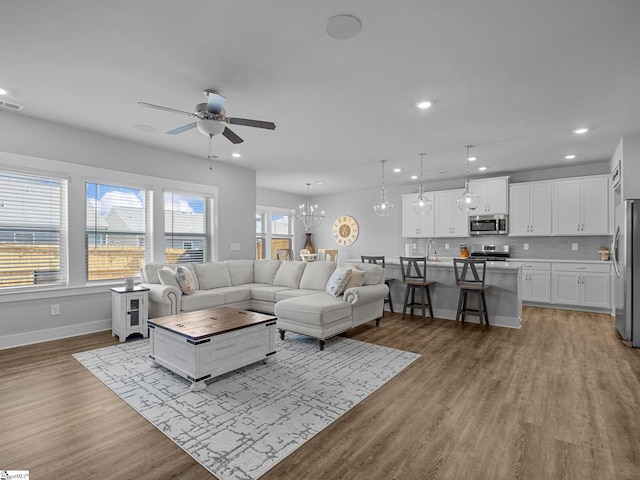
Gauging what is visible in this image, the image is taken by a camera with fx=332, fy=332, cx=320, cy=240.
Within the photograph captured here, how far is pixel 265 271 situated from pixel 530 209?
17.6 feet

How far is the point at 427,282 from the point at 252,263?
124 inches

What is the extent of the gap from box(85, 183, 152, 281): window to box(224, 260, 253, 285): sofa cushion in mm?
1350

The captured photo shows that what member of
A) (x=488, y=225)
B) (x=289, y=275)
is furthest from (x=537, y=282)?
(x=289, y=275)

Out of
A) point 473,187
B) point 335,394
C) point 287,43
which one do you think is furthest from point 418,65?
point 473,187

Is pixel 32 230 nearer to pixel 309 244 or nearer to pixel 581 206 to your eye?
pixel 309 244

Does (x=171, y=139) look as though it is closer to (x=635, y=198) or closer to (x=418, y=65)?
(x=418, y=65)

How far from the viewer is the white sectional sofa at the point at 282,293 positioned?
4070 millimetres

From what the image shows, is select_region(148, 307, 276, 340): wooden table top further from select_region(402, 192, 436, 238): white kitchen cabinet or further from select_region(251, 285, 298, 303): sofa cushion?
select_region(402, 192, 436, 238): white kitchen cabinet

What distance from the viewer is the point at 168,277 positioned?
15.3 ft

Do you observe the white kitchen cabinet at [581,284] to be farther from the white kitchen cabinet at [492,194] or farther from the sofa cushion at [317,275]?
the sofa cushion at [317,275]

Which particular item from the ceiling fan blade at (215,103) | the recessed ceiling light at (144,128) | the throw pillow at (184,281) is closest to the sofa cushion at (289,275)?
the throw pillow at (184,281)

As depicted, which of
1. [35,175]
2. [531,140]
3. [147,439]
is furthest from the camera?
[531,140]

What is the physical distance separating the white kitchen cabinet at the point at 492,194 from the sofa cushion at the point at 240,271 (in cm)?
495

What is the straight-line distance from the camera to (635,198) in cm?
440
